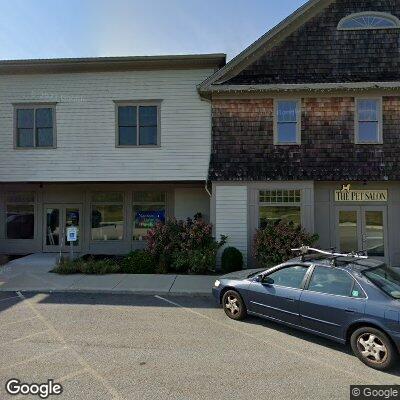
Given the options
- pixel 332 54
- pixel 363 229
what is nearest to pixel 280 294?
pixel 363 229

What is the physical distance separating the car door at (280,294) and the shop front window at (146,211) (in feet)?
29.2

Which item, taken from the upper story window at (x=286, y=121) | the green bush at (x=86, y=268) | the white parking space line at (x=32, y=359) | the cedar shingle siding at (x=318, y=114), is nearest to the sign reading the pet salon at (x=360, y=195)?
the cedar shingle siding at (x=318, y=114)

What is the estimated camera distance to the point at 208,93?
476 inches

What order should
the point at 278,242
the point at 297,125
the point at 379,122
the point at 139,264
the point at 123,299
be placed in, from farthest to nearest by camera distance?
1. the point at 297,125
2. the point at 379,122
3. the point at 139,264
4. the point at 278,242
5. the point at 123,299

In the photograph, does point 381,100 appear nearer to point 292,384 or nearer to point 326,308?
point 326,308

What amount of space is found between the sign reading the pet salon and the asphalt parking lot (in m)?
7.10

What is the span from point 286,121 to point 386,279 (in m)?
7.78

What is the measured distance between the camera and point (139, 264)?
36.6 ft

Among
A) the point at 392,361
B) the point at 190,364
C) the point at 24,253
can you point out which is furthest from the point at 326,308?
the point at 24,253

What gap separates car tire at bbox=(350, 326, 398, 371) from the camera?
467 cm

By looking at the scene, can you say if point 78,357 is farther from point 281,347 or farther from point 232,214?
point 232,214

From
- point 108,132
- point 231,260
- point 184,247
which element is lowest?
point 231,260

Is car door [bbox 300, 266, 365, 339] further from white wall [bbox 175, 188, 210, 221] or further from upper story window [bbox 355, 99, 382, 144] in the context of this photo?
white wall [bbox 175, 188, 210, 221]

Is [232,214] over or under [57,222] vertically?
over
